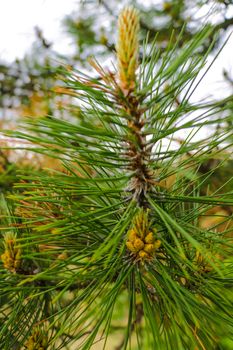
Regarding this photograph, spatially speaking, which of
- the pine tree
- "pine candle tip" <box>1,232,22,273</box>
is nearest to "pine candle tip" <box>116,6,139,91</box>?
the pine tree

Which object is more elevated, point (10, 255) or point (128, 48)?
point (128, 48)

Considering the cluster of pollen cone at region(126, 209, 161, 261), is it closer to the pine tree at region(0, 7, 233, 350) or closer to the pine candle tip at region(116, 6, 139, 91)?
the pine tree at region(0, 7, 233, 350)

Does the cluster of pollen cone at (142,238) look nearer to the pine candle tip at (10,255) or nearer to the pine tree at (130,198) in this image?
the pine tree at (130,198)

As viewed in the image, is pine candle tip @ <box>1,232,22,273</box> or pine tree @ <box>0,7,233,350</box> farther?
pine candle tip @ <box>1,232,22,273</box>

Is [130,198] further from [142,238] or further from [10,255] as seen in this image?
[10,255]

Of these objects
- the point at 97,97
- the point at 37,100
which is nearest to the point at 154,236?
the point at 97,97

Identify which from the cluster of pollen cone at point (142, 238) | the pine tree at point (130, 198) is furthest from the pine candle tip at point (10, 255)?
the cluster of pollen cone at point (142, 238)

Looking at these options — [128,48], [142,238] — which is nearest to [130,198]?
[142,238]

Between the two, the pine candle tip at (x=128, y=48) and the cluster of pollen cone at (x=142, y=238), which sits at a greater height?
the pine candle tip at (x=128, y=48)
